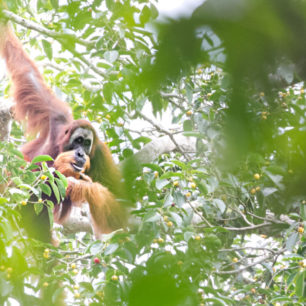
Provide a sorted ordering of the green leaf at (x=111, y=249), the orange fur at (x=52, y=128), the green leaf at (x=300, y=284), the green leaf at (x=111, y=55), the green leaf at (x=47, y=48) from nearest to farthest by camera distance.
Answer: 1. the green leaf at (x=300, y=284)
2. the green leaf at (x=111, y=249)
3. the green leaf at (x=111, y=55)
4. the green leaf at (x=47, y=48)
5. the orange fur at (x=52, y=128)

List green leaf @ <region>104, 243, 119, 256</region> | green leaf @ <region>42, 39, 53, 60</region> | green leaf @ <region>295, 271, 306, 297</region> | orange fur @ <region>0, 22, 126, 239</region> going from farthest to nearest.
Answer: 1. orange fur @ <region>0, 22, 126, 239</region>
2. green leaf @ <region>42, 39, 53, 60</region>
3. green leaf @ <region>104, 243, 119, 256</region>
4. green leaf @ <region>295, 271, 306, 297</region>

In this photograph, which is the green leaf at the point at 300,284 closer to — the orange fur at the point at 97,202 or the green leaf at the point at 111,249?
the green leaf at the point at 111,249

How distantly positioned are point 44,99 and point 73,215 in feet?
4.98

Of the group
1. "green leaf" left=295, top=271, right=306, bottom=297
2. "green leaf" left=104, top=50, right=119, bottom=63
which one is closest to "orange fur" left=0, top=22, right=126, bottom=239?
"green leaf" left=104, top=50, right=119, bottom=63

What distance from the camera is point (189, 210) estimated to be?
331 cm

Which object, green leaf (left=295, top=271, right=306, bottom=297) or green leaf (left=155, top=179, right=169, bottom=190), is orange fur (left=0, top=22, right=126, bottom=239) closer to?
green leaf (left=155, top=179, right=169, bottom=190)

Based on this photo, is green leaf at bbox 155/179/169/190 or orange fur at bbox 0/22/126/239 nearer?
green leaf at bbox 155/179/169/190

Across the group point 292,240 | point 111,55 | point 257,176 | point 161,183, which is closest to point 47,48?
point 111,55

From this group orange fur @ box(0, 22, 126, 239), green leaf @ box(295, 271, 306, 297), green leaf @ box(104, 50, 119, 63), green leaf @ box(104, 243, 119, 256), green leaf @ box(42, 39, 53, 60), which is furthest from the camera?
orange fur @ box(0, 22, 126, 239)

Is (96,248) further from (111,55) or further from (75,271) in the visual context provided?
(111,55)

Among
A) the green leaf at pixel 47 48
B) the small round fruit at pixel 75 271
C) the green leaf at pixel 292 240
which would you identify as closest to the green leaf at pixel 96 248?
the small round fruit at pixel 75 271

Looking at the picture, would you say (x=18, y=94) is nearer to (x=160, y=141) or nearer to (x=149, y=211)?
(x=160, y=141)

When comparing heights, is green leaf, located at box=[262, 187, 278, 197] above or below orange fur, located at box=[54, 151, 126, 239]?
above

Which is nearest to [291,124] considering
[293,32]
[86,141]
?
[293,32]
